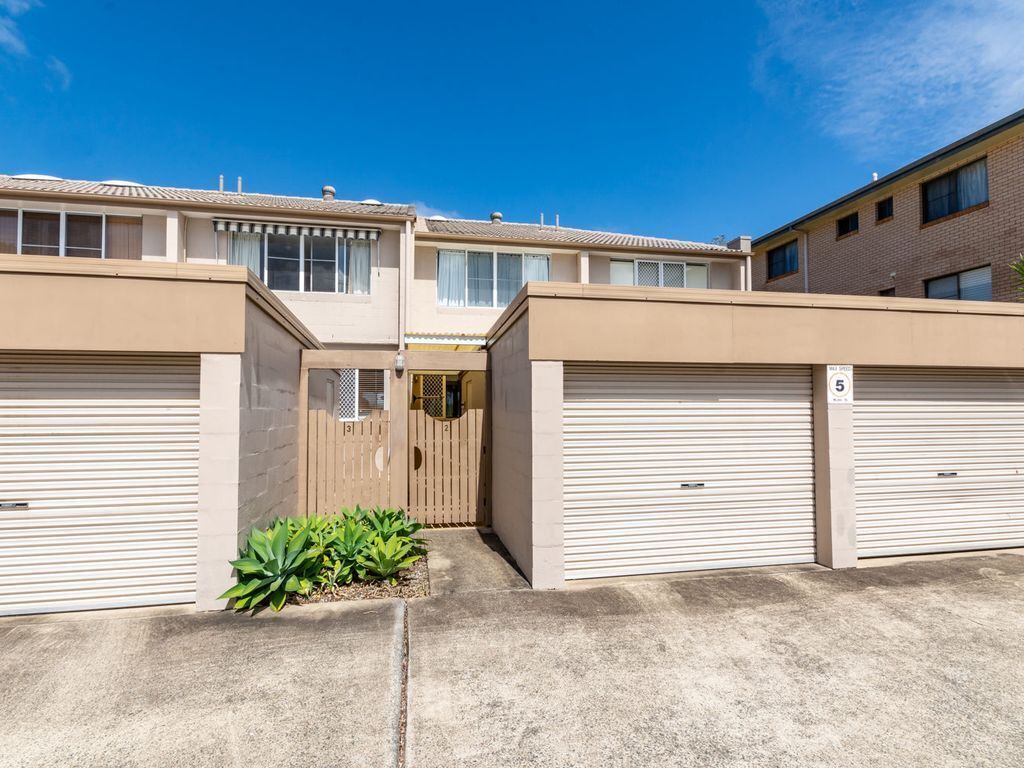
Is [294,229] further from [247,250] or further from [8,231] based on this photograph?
[8,231]

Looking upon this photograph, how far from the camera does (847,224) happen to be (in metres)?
18.4

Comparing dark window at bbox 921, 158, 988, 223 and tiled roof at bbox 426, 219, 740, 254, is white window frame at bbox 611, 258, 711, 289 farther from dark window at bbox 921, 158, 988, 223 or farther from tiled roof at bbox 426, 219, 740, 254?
dark window at bbox 921, 158, 988, 223

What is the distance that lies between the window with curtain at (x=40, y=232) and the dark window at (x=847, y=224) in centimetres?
2438

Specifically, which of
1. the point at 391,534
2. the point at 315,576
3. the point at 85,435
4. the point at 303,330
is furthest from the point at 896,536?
the point at 85,435

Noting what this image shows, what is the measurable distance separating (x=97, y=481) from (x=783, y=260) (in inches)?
926

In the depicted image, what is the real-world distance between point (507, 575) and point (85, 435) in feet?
17.5

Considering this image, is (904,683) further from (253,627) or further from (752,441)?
(253,627)

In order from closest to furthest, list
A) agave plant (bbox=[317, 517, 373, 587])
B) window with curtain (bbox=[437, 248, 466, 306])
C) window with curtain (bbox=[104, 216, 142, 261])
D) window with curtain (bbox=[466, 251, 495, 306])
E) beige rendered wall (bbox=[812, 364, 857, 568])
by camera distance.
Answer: agave plant (bbox=[317, 517, 373, 587]) → beige rendered wall (bbox=[812, 364, 857, 568]) → window with curtain (bbox=[104, 216, 142, 261]) → window with curtain (bbox=[437, 248, 466, 306]) → window with curtain (bbox=[466, 251, 495, 306])

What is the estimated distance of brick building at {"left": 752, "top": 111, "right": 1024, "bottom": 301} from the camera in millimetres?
13320

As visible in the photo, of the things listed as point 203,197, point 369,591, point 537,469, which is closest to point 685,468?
point 537,469

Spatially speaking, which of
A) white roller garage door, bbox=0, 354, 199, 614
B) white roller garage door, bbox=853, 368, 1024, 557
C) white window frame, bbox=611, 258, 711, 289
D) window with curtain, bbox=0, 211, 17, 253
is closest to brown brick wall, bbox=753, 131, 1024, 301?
white window frame, bbox=611, 258, 711, 289

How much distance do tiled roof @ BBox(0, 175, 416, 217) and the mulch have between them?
10.7m

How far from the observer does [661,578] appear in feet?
22.2

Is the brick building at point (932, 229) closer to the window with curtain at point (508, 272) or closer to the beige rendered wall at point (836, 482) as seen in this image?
the beige rendered wall at point (836, 482)
